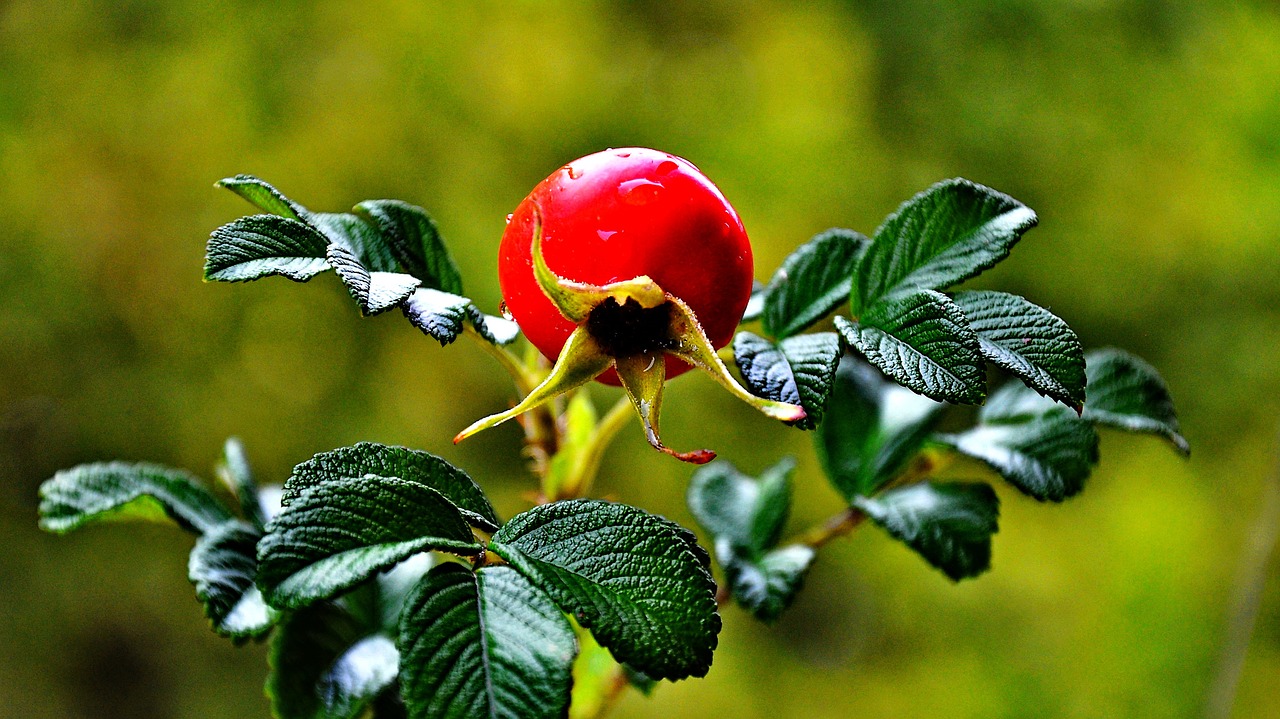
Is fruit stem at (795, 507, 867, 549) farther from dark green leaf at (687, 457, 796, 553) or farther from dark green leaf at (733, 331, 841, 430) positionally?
dark green leaf at (733, 331, 841, 430)

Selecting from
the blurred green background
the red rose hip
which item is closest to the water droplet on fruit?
the red rose hip

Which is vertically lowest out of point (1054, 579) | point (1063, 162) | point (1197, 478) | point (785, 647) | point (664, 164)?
point (785, 647)

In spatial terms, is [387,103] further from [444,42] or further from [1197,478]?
[1197,478]

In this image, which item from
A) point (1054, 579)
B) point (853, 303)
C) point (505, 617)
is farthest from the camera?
point (1054, 579)

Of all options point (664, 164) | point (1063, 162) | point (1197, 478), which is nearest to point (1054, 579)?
point (1197, 478)

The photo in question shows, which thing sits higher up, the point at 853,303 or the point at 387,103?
the point at 853,303

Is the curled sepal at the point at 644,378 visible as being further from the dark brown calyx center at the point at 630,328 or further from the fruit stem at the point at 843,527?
the fruit stem at the point at 843,527

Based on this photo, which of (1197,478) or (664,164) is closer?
(664,164)

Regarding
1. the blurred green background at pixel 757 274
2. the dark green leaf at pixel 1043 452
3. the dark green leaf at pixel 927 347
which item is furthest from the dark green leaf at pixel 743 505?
the blurred green background at pixel 757 274
